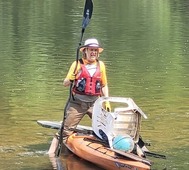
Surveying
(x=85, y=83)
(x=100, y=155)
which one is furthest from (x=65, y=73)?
(x=100, y=155)

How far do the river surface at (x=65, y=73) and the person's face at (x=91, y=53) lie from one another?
6.52ft

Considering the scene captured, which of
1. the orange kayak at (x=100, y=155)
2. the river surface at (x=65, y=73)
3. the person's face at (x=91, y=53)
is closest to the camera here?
the orange kayak at (x=100, y=155)

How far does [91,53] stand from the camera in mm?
13070

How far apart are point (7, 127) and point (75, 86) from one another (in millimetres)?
3396

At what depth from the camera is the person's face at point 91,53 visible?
1301 cm

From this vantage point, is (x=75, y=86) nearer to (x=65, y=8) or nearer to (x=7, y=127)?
(x=7, y=127)

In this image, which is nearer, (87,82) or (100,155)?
(100,155)

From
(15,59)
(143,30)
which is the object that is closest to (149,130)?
(15,59)

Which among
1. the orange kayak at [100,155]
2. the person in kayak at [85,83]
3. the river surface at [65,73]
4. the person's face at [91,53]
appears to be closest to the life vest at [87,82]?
the person in kayak at [85,83]

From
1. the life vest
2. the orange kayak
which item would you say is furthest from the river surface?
the life vest

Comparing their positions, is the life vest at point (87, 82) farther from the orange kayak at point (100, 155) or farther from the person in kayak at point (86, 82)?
the orange kayak at point (100, 155)

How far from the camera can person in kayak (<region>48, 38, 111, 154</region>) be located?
42.9 feet

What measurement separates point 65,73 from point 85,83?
40.3 feet

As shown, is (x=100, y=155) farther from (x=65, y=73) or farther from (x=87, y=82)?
(x=65, y=73)
